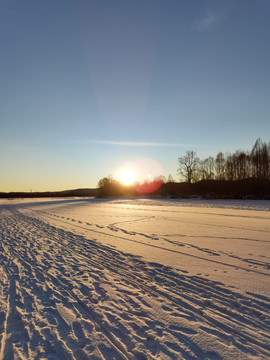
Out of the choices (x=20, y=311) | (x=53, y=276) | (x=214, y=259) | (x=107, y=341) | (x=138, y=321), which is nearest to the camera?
(x=107, y=341)

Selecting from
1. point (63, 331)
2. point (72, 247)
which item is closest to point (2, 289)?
point (63, 331)

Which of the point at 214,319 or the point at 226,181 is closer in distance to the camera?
the point at 214,319

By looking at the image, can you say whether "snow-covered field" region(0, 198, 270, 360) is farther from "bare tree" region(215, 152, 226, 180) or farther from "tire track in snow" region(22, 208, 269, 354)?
"bare tree" region(215, 152, 226, 180)

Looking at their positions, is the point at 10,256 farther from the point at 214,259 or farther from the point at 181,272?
the point at 214,259

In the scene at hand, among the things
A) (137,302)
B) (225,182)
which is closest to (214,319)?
(137,302)

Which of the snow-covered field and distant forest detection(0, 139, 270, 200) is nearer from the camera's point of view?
the snow-covered field

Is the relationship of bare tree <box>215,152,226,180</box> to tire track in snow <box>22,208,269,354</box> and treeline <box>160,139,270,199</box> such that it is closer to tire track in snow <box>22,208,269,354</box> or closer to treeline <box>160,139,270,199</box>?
treeline <box>160,139,270,199</box>

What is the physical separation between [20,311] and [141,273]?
2888 mm

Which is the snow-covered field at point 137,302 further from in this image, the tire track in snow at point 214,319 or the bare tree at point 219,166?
the bare tree at point 219,166

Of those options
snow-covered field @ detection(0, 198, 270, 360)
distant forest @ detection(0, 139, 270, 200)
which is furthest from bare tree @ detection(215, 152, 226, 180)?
snow-covered field @ detection(0, 198, 270, 360)

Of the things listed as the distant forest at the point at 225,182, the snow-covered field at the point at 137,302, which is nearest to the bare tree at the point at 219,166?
the distant forest at the point at 225,182

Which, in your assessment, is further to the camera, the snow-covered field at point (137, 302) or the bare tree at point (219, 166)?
the bare tree at point (219, 166)

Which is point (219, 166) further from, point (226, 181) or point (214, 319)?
point (214, 319)

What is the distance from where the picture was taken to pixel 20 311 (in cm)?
418
